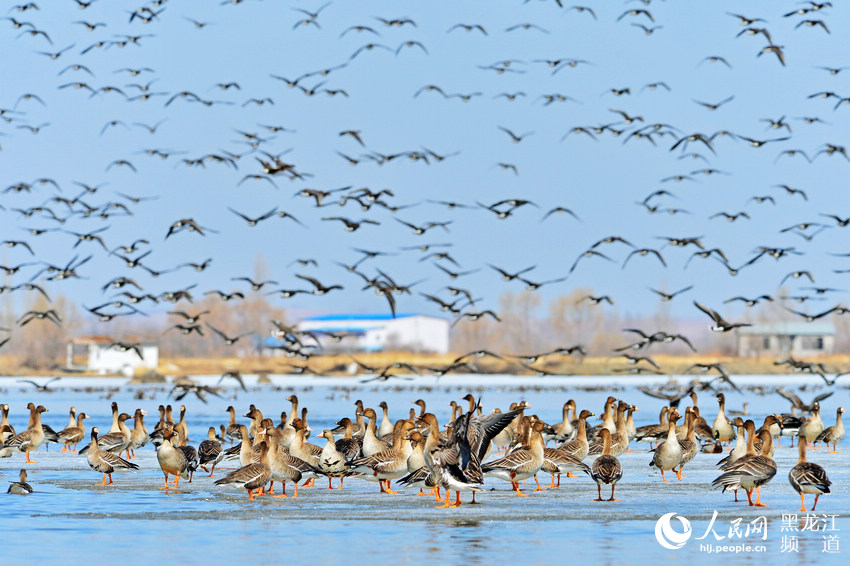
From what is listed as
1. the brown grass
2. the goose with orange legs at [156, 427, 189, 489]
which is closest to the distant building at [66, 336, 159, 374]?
the brown grass

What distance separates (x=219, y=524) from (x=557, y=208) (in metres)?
26.2

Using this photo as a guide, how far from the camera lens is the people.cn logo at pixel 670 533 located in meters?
16.0

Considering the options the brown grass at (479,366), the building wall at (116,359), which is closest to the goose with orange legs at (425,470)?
the brown grass at (479,366)

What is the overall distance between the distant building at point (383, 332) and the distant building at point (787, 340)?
36.4 meters

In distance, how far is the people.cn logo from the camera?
52.6ft

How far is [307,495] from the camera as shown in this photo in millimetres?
21344

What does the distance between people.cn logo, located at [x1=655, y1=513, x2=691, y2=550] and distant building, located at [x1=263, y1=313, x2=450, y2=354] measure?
126830 millimetres

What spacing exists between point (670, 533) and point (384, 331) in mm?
139805

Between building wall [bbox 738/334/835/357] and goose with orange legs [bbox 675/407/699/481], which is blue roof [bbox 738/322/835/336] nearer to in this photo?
building wall [bbox 738/334/835/357]

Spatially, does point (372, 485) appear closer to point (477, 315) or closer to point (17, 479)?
point (17, 479)

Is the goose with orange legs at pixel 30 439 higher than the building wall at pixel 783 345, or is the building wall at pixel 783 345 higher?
the building wall at pixel 783 345

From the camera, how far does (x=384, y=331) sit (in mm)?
156125

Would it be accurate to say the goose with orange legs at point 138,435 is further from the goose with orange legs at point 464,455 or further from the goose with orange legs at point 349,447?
the goose with orange legs at point 464,455

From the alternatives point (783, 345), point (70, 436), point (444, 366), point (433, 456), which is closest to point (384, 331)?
point (783, 345)
